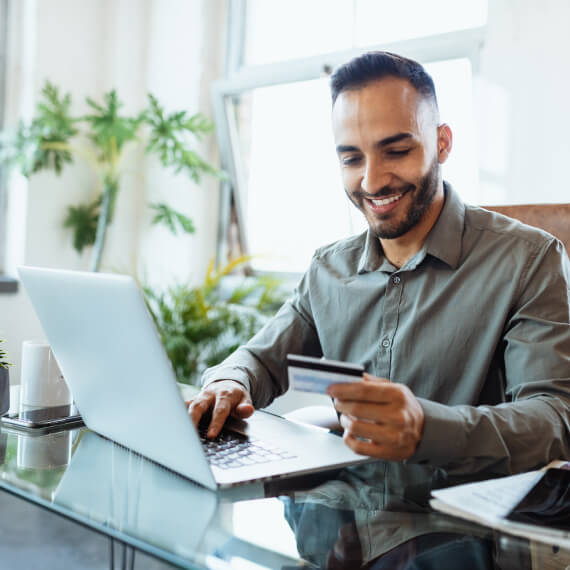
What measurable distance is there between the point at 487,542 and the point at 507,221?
2.75 ft

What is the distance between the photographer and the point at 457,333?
4.39ft

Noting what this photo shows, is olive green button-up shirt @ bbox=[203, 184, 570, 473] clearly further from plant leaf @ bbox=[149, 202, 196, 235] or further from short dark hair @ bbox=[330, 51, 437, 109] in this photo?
plant leaf @ bbox=[149, 202, 196, 235]

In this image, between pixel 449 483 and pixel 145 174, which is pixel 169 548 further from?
pixel 145 174

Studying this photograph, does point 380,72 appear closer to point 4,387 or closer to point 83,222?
point 4,387

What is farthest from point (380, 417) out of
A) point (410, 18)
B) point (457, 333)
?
point (410, 18)

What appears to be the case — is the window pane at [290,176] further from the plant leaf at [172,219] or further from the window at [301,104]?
the plant leaf at [172,219]

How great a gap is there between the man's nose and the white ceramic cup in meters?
0.69

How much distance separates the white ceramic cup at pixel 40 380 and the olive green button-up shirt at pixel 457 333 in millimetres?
287

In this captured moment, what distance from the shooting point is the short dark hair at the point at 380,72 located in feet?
4.40

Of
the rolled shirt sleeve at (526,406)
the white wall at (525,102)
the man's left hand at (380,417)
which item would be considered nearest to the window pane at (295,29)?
the white wall at (525,102)

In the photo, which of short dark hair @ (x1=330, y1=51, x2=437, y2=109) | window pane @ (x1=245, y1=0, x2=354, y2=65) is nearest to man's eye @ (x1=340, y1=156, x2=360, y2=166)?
short dark hair @ (x1=330, y1=51, x2=437, y2=109)

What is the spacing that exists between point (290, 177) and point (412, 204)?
2312 mm

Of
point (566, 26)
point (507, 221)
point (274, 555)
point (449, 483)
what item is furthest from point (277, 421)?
point (566, 26)

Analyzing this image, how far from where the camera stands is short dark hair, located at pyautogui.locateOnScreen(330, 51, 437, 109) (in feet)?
4.40
